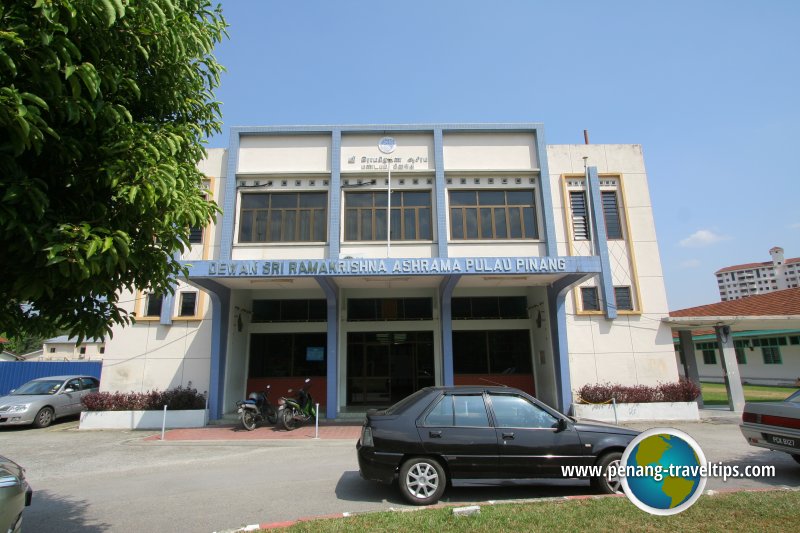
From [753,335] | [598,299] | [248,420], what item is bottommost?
[248,420]

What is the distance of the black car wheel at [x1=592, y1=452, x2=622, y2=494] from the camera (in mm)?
5844

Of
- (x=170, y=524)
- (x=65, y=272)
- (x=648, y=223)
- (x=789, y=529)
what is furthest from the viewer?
(x=648, y=223)

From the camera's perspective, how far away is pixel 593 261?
1270 cm

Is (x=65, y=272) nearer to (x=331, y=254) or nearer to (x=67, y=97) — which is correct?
(x=67, y=97)

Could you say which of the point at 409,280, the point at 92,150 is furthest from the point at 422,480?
the point at 409,280

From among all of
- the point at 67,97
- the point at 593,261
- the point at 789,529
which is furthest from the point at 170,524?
the point at 593,261

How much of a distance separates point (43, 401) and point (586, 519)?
16469 mm

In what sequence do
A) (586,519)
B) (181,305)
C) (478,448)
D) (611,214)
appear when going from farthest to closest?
1. (611,214)
2. (181,305)
3. (478,448)
4. (586,519)

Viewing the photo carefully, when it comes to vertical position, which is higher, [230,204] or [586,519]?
[230,204]

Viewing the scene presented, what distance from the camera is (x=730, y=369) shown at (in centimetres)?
1532

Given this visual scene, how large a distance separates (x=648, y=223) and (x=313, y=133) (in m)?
12.6

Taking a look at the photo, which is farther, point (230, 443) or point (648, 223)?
point (648, 223)

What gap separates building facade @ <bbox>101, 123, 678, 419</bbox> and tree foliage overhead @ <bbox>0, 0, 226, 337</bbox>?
10216 mm

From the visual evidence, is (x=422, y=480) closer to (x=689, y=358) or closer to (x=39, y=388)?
(x=39, y=388)
